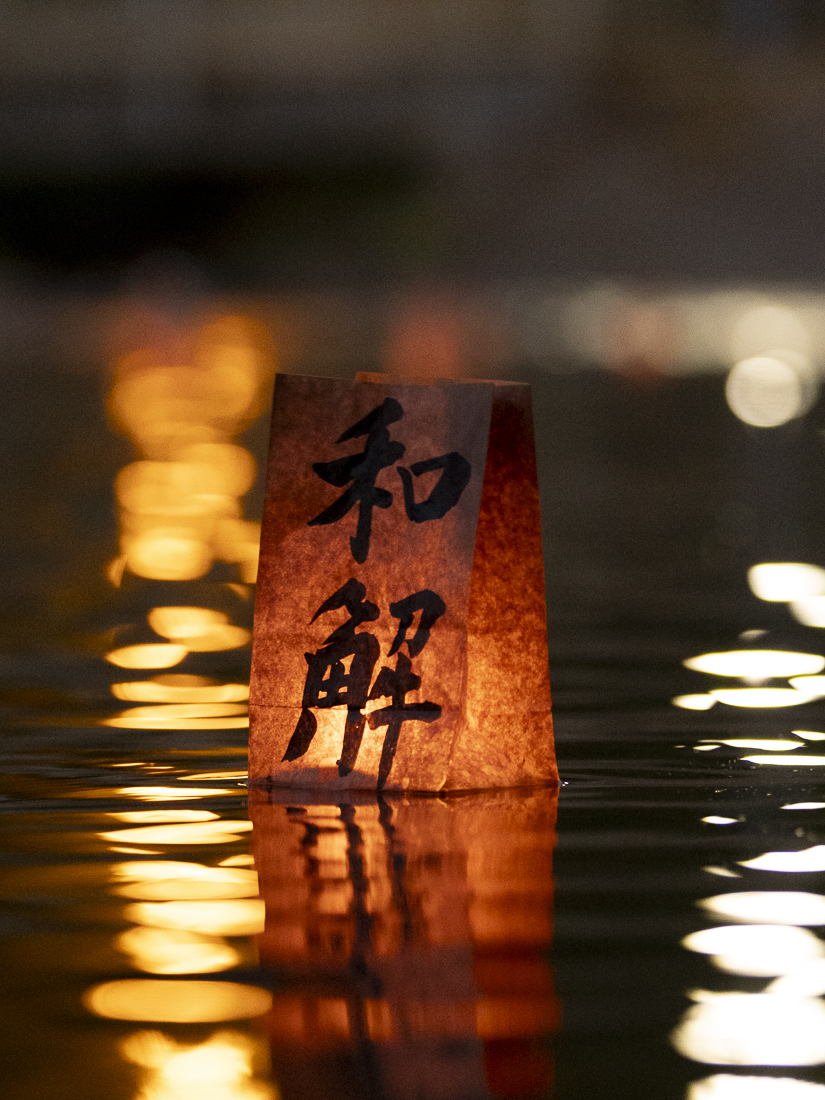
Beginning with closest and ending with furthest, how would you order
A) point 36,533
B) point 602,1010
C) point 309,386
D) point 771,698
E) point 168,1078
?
1. point 168,1078
2. point 602,1010
3. point 309,386
4. point 771,698
5. point 36,533

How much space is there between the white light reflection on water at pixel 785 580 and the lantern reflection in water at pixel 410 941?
69.7 inches

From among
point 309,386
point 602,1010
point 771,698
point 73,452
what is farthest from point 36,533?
point 602,1010

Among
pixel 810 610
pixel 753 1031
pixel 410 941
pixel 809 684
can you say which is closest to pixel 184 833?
pixel 410 941

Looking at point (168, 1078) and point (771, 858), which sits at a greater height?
point (771, 858)

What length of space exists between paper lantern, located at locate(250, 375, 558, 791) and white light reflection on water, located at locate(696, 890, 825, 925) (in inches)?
14.5

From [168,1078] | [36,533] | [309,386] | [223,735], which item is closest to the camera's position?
[168,1078]

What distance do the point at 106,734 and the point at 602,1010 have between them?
1.10 m

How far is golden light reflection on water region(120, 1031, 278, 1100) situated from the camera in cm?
102

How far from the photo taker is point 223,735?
2.12 meters

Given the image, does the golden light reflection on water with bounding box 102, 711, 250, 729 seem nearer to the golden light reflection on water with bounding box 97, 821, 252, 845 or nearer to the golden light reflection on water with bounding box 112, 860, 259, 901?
the golden light reflection on water with bounding box 97, 821, 252, 845

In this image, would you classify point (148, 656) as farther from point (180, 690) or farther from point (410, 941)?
point (410, 941)

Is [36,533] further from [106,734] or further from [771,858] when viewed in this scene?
[771,858]

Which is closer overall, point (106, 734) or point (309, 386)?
point (309, 386)

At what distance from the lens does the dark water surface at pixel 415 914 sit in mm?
1069
